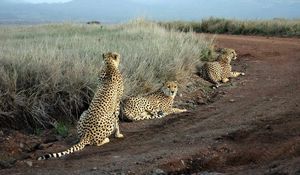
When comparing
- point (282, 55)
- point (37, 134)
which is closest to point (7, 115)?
point (37, 134)

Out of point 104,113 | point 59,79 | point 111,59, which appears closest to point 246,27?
point 59,79

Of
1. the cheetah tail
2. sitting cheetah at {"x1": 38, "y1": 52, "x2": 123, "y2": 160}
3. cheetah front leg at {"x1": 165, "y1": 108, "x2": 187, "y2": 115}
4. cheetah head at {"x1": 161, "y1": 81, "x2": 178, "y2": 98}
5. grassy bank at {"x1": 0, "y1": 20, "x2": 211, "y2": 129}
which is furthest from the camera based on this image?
cheetah head at {"x1": 161, "y1": 81, "x2": 178, "y2": 98}

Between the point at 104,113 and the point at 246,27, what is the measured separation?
1704 cm

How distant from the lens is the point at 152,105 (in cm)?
827

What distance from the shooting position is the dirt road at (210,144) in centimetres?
528

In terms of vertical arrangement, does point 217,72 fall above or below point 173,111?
above

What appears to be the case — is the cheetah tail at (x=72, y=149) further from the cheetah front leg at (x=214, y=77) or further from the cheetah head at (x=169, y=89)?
the cheetah front leg at (x=214, y=77)

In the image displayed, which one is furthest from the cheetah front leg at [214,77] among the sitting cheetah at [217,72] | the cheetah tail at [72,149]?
the cheetah tail at [72,149]

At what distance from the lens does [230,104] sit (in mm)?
8305

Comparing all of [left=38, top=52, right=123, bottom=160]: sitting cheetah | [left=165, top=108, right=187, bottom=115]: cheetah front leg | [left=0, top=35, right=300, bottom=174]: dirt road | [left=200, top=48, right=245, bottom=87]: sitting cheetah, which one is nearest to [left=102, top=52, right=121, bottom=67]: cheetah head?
[left=38, top=52, right=123, bottom=160]: sitting cheetah

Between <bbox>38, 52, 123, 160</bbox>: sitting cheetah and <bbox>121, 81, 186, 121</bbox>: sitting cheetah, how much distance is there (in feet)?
2.50

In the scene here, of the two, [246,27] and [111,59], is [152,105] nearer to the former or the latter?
[111,59]

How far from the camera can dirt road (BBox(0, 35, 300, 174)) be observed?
5281 millimetres

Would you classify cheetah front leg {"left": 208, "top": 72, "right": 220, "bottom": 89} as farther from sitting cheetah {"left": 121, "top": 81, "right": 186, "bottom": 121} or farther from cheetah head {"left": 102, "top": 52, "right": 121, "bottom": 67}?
cheetah head {"left": 102, "top": 52, "right": 121, "bottom": 67}
